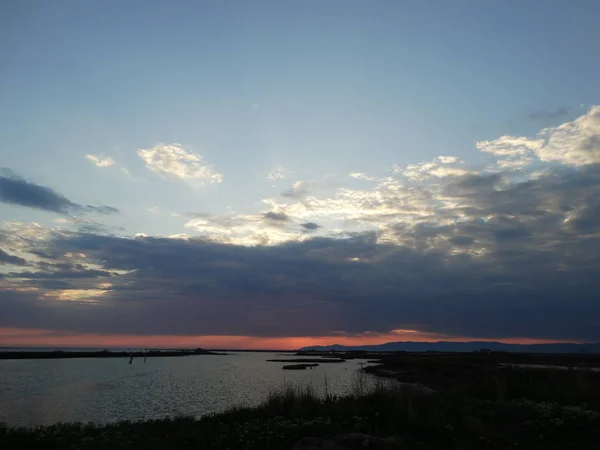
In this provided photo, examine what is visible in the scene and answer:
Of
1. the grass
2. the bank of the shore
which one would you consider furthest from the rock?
the grass

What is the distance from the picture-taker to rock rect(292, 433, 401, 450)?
1127 cm

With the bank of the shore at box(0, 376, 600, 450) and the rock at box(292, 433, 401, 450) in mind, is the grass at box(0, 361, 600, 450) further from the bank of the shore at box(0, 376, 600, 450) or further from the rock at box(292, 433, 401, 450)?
the rock at box(292, 433, 401, 450)

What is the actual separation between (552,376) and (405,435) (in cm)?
1476

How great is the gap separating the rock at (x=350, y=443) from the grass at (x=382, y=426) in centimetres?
56

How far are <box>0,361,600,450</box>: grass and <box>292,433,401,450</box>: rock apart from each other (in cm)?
56

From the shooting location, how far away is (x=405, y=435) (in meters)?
12.8

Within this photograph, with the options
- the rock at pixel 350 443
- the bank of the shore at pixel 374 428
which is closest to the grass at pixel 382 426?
the bank of the shore at pixel 374 428

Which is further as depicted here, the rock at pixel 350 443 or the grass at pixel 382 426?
the grass at pixel 382 426

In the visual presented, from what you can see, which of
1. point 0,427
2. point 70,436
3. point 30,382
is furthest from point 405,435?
point 30,382

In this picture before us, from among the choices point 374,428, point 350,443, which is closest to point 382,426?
point 374,428

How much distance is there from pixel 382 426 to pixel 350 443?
3026mm

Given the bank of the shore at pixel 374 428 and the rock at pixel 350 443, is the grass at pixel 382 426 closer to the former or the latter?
the bank of the shore at pixel 374 428

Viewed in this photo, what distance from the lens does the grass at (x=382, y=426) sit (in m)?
12.3

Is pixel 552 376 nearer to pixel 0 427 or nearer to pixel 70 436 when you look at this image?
pixel 70 436
